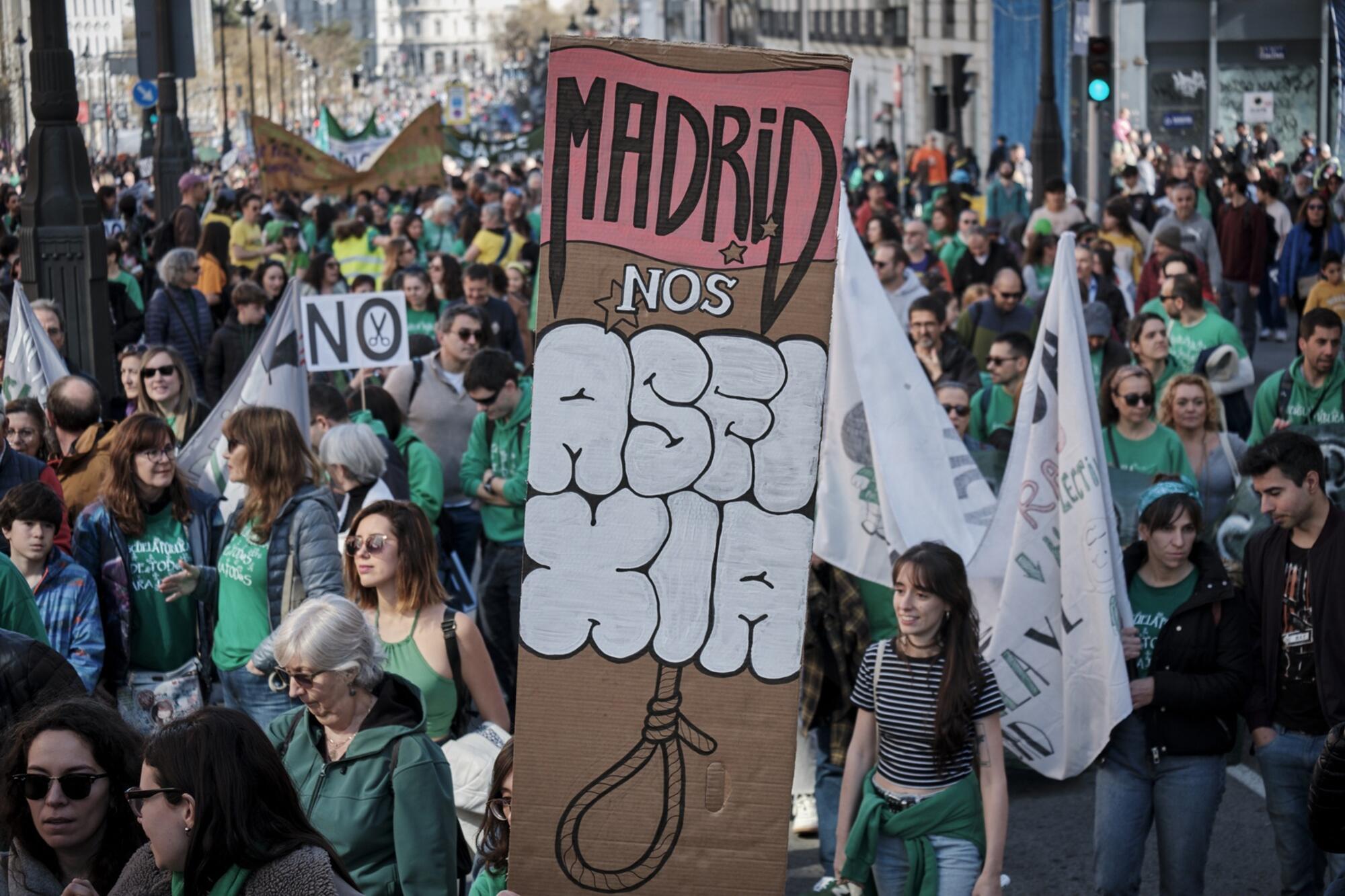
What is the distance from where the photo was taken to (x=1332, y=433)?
711cm

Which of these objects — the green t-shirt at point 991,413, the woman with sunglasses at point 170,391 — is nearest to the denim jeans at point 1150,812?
the green t-shirt at point 991,413

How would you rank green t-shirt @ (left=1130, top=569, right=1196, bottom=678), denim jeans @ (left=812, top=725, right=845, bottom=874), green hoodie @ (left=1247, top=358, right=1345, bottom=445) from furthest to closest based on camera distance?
green hoodie @ (left=1247, top=358, right=1345, bottom=445) → denim jeans @ (left=812, top=725, right=845, bottom=874) → green t-shirt @ (left=1130, top=569, right=1196, bottom=678)

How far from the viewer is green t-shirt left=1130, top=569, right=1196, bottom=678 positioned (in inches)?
210

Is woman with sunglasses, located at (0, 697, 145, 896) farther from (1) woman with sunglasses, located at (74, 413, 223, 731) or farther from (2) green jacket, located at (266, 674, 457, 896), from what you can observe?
(1) woman with sunglasses, located at (74, 413, 223, 731)

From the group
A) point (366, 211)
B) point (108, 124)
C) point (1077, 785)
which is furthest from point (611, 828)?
point (108, 124)

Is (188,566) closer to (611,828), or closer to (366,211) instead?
(611,828)

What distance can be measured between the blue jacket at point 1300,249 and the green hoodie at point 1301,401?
28.0 feet

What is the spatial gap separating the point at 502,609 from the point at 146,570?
1.98 metres

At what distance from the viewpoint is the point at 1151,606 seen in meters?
5.43

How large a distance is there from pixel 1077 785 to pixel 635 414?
13.5 ft

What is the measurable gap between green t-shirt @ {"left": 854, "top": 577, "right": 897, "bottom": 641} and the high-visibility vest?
347 inches

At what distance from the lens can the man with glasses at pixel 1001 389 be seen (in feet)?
26.5

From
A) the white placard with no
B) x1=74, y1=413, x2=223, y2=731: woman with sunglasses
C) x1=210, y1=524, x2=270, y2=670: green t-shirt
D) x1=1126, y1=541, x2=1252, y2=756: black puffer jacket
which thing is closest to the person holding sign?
x1=1126, y1=541, x2=1252, y2=756: black puffer jacket

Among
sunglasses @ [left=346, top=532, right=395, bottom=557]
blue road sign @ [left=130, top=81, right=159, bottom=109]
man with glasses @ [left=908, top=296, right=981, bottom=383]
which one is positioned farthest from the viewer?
blue road sign @ [left=130, top=81, right=159, bottom=109]
